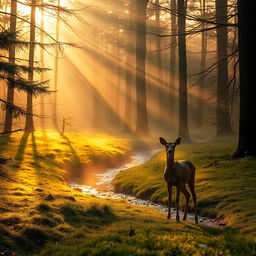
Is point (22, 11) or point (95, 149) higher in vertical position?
point (22, 11)

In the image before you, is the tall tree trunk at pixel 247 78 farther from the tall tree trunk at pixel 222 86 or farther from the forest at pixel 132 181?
the tall tree trunk at pixel 222 86

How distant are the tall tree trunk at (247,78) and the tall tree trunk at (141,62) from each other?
2102 cm

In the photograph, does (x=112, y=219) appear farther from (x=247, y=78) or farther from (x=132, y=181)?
(x=247, y=78)

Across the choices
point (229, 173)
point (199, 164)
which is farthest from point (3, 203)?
point (199, 164)

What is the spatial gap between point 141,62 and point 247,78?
2329 cm

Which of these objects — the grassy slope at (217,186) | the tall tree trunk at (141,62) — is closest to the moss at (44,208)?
the grassy slope at (217,186)

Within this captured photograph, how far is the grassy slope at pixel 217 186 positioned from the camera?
1254cm

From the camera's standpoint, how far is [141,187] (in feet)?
60.5

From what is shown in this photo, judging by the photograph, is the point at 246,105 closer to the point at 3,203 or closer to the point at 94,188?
the point at 94,188

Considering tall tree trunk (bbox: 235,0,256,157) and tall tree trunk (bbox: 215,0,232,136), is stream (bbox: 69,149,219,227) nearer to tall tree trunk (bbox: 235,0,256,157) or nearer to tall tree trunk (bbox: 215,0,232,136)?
tall tree trunk (bbox: 235,0,256,157)

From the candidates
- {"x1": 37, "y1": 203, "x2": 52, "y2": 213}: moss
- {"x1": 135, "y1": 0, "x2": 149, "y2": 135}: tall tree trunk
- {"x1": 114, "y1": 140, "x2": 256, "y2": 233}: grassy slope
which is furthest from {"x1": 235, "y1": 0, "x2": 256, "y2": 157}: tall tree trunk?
{"x1": 135, "y1": 0, "x2": 149, "y2": 135}: tall tree trunk

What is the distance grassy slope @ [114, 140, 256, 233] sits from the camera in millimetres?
12538

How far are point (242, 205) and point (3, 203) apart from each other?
25.4 ft

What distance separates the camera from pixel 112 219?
38.5 ft
